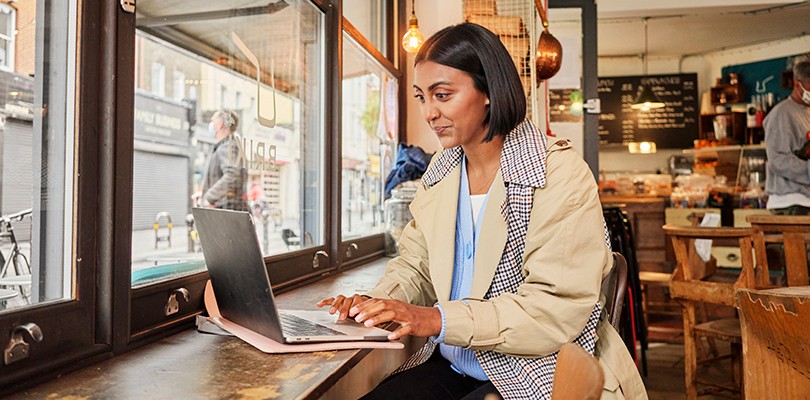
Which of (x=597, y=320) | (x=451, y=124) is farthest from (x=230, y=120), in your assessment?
(x=597, y=320)

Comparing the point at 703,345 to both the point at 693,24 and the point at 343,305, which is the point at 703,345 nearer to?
the point at 343,305

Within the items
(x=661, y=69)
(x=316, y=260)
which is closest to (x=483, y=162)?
(x=316, y=260)

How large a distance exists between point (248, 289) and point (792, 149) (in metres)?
5.30

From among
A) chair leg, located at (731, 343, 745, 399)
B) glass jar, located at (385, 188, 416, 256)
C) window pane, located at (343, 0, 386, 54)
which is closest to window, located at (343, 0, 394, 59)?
window pane, located at (343, 0, 386, 54)

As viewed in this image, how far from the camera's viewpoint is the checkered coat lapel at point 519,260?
4.73 feet

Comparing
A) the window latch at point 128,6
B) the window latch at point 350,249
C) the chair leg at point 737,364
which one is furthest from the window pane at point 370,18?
the chair leg at point 737,364

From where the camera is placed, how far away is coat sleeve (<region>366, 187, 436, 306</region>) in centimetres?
170

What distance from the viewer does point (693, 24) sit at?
8.13 metres

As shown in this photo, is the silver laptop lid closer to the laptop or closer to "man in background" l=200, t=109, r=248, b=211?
the laptop

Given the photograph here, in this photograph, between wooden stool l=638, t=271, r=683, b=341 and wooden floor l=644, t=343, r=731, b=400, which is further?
wooden stool l=638, t=271, r=683, b=341

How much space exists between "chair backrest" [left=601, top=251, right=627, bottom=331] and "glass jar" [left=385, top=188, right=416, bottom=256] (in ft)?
5.12

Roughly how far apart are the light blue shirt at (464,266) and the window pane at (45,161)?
33.6 inches

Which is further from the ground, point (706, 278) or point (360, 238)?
point (360, 238)

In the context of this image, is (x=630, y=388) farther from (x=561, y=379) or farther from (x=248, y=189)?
(x=248, y=189)
